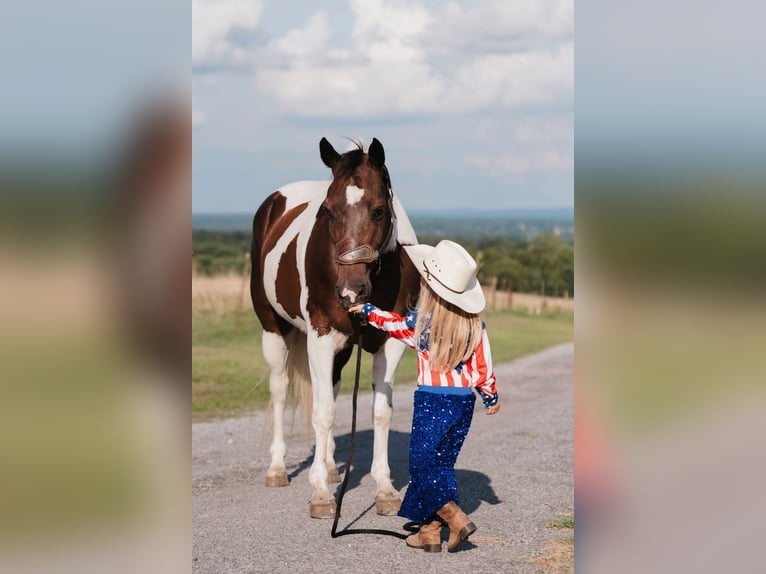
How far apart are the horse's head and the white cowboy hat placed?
38 cm

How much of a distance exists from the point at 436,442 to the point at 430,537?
1.90ft

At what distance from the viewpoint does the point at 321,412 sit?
603cm

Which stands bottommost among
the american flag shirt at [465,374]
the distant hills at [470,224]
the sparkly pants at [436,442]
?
the sparkly pants at [436,442]

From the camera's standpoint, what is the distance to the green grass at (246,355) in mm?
11286

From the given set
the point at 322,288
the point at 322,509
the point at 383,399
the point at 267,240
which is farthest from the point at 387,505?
the point at 267,240

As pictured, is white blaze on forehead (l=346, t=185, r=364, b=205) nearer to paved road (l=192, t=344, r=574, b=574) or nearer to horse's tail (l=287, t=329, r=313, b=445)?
paved road (l=192, t=344, r=574, b=574)

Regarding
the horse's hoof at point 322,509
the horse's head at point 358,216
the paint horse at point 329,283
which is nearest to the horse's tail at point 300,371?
the paint horse at point 329,283

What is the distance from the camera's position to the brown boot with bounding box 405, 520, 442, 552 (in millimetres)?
4969

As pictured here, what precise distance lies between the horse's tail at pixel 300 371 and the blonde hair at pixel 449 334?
2.50 m

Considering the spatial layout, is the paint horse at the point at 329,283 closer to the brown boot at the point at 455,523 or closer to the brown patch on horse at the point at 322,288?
the brown patch on horse at the point at 322,288

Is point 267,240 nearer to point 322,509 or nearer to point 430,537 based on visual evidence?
point 322,509
